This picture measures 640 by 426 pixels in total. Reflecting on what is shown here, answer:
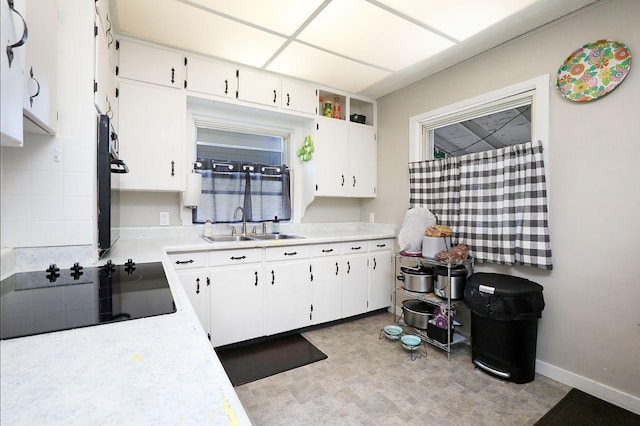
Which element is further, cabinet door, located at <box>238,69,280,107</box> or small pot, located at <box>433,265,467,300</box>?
cabinet door, located at <box>238,69,280,107</box>

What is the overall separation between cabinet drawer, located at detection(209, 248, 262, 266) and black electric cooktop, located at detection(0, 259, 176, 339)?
0.96 m

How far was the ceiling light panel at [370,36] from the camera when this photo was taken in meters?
2.00

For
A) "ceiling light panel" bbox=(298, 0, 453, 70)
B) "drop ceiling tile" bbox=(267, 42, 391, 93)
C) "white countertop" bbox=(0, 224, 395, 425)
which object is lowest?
"white countertop" bbox=(0, 224, 395, 425)

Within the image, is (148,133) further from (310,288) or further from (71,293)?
(310,288)

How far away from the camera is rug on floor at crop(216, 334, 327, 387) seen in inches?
85.2

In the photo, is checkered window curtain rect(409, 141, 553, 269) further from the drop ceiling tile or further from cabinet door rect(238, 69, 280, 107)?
cabinet door rect(238, 69, 280, 107)

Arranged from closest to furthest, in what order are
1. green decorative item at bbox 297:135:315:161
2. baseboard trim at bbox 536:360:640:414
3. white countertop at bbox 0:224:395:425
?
1. white countertop at bbox 0:224:395:425
2. baseboard trim at bbox 536:360:640:414
3. green decorative item at bbox 297:135:315:161

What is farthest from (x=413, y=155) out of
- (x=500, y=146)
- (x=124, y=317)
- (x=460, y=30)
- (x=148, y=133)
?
(x=124, y=317)

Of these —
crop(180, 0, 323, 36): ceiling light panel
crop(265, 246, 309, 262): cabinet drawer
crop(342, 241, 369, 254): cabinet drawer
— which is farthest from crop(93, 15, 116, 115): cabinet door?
crop(342, 241, 369, 254): cabinet drawer

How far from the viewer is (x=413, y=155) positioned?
3.15 m

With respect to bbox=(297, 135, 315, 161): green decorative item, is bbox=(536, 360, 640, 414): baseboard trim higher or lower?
lower

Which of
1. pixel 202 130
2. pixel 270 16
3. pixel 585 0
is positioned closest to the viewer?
pixel 585 0

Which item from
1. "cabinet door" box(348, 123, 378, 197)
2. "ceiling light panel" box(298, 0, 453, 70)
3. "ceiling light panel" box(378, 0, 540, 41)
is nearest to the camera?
"ceiling light panel" box(378, 0, 540, 41)

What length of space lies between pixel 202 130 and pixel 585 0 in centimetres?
310
